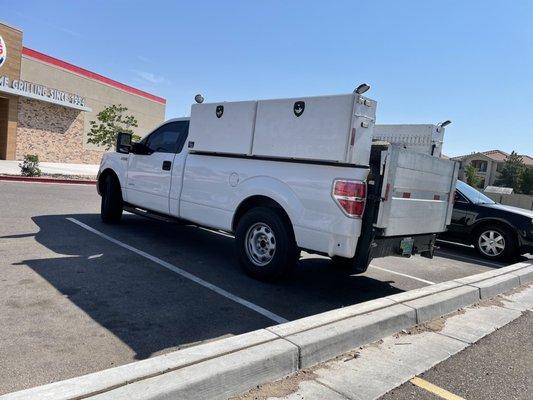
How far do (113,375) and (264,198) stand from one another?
3286 mm

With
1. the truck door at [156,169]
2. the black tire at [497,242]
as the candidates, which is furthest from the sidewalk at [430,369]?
the black tire at [497,242]

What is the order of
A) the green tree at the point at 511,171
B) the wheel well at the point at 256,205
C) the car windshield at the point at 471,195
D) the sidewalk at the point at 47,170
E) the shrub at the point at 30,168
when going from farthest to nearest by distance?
the green tree at the point at 511,171 < the sidewalk at the point at 47,170 < the shrub at the point at 30,168 < the car windshield at the point at 471,195 < the wheel well at the point at 256,205

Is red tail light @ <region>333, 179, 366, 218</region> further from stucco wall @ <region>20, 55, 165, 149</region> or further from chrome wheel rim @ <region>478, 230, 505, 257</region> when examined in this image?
stucco wall @ <region>20, 55, 165, 149</region>

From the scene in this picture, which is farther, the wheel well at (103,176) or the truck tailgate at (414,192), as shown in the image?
the wheel well at (103,176)

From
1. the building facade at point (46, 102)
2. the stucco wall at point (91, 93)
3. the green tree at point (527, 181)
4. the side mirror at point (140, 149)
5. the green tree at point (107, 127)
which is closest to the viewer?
the side mirror at point (140, 149)

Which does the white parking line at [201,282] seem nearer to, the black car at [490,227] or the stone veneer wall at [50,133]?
the black car at [490,227]

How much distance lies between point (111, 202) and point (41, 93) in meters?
21.8

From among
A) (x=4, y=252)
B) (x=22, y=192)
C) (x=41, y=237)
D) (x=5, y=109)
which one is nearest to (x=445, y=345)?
(x=4, y=252)

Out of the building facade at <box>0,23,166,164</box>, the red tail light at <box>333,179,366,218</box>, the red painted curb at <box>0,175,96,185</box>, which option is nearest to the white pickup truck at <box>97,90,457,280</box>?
the red tail light at <box>333,179,366,218</box>

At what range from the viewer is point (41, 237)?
700 cm

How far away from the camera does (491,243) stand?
9.56 meters

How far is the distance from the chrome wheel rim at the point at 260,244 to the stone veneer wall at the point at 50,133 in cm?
2495

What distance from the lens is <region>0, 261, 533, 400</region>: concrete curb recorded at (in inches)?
102

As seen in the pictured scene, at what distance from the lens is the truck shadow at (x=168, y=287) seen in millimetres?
4055
